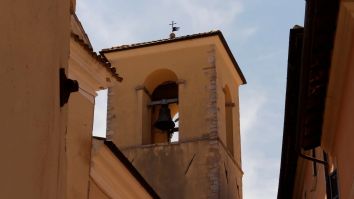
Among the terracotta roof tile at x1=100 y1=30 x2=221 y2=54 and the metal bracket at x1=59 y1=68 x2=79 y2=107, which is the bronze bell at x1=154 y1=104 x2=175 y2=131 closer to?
the terracotta roof tile at x1=100 y1=30 x2=221 y2=54

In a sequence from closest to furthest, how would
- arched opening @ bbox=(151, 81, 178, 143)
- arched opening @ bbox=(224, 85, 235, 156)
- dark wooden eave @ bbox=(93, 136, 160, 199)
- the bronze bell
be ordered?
dark wooden eave @ bbox=(93, 136, 160, 199) → the bronze bell → arched opening @ bbox=(151, 81, 178, 143) → arched opening @ bbox=(224, 85, 235, 156)

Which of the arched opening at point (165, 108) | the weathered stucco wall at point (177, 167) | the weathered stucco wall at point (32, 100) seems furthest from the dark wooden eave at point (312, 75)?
the weathered stucco wall at point (177, 167)

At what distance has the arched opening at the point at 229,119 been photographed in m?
20.5

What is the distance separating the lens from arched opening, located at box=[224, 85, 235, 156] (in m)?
20.5

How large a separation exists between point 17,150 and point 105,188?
7187 millimetres

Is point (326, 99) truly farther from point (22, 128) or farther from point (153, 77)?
point (153, 77)

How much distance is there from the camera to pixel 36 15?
3150 millimetres

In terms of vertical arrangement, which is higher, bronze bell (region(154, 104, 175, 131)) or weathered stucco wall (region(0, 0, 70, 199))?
bronze bell (region(154, 104, 175, 131))

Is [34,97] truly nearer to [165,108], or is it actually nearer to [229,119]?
[165,108]

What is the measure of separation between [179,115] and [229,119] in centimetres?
234

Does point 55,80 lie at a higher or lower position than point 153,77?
lower

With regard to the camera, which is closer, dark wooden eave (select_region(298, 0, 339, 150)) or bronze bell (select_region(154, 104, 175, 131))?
dark wooden eave (select_region(298, 0, 339, 150))

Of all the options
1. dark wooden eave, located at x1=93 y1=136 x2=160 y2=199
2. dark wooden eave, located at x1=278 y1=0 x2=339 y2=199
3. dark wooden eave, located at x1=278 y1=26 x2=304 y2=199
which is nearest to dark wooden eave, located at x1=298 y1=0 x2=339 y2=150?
dark wooden eave, located at x1=278 y1=0 x2=339 y2=199

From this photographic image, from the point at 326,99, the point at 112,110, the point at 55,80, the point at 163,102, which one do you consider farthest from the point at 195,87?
the point at 55,80
